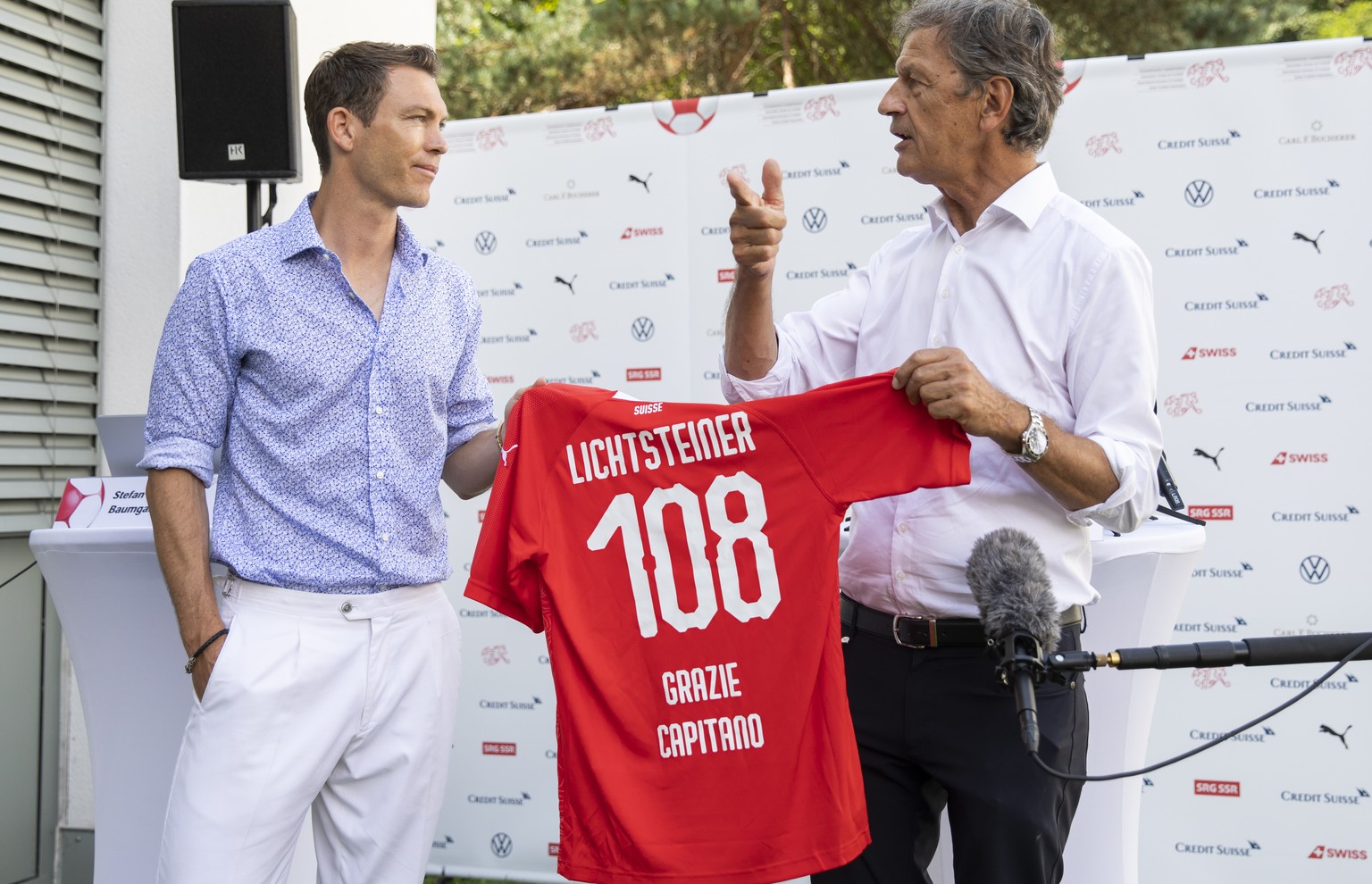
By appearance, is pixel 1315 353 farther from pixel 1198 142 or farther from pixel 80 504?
pixel 80 504

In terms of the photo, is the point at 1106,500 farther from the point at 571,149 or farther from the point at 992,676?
the point at 571,149

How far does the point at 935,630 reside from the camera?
1.94 m

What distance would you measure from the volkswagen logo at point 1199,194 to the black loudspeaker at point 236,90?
3086 mm

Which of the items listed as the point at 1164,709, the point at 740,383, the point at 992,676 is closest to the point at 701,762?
the point at 992,676

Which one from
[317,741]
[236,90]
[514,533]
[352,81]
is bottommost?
[317,741]

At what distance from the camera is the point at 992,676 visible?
1.92 metres

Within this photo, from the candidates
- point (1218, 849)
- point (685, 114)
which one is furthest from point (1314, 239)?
point (685, 114)

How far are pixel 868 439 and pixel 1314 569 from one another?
2.70 metres

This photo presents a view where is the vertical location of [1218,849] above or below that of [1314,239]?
below

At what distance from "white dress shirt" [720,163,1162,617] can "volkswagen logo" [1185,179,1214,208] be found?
7.56 feet

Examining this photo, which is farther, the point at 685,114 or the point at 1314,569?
the point at 685,114

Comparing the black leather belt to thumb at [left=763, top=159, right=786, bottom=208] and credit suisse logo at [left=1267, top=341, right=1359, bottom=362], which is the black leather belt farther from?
credit suisse logo at [left=1267, top=341, right=1359, bottom=362]

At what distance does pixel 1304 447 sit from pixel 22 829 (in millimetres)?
4588

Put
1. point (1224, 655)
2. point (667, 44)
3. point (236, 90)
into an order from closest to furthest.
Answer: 1. point (1224, 655)
2. point (236, 90)
3. point (667, 44)
